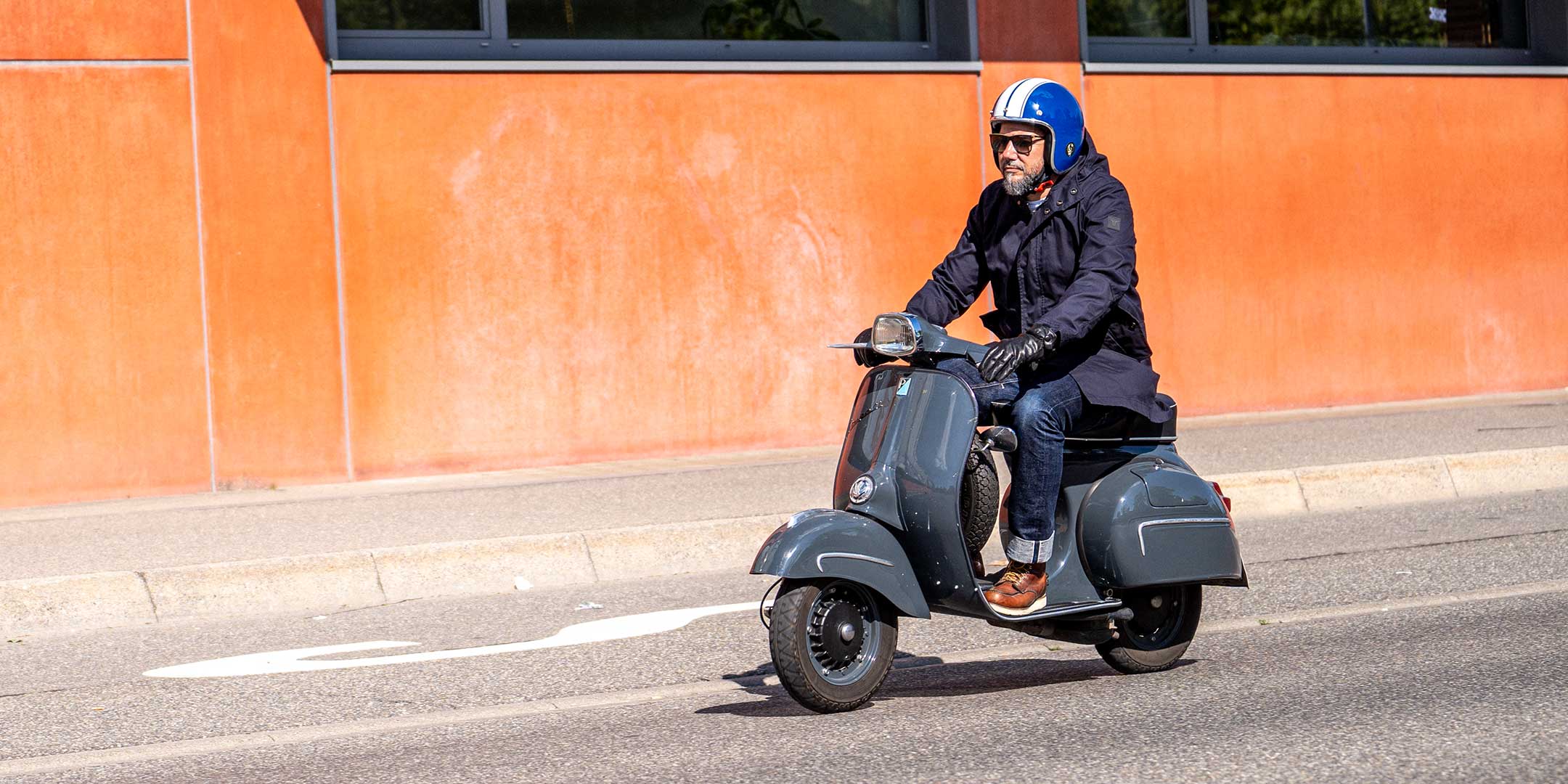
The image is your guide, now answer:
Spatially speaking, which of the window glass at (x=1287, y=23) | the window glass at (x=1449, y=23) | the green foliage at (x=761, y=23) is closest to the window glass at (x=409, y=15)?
the green foliage at (x=761, y=23)

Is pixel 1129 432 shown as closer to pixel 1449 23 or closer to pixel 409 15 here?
pixel 409 15

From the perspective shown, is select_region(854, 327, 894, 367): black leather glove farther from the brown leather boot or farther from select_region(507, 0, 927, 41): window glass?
select_region(507, 0, 927, 41): window glass

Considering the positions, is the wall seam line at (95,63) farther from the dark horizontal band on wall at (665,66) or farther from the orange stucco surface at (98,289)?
the dark horizontal band on wall at (665,66)

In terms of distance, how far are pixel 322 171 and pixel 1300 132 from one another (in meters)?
6.88

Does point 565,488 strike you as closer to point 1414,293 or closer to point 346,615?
point 346,615

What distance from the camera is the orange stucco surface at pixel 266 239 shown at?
10391 millimetres

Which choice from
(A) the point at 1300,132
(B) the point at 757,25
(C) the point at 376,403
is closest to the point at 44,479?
(C) the point at 376,403

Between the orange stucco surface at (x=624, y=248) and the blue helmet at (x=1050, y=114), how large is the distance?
616 centimetres

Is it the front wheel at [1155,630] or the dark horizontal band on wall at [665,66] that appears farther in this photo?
the dark horizontal band on wall at [665,66]

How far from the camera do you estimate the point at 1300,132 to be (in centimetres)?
1281

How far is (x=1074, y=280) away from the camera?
5.13m

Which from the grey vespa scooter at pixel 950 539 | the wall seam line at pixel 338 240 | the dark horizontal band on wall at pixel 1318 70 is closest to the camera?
the grey vespa scooter at pixel 950 539

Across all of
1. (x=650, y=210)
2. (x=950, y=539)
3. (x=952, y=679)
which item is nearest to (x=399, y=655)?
(x=952, y=679)

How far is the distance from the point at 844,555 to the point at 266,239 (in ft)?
21.9
